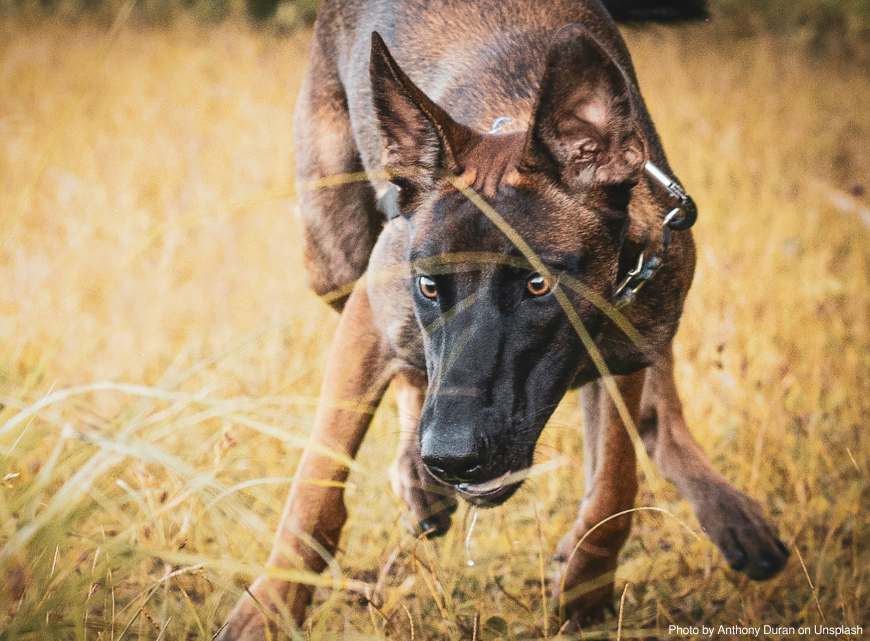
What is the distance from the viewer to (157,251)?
6062 mm

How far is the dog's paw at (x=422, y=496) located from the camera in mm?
3359

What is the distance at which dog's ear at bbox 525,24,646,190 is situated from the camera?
2387mm

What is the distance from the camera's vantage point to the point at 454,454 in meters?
2.30

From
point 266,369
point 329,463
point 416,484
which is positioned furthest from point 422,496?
point 266,369

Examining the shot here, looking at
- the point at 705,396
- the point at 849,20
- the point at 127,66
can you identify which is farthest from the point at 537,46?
the point at 849,20

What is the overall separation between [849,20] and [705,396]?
856cm

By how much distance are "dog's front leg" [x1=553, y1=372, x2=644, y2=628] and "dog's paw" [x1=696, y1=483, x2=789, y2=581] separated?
28 centimetres

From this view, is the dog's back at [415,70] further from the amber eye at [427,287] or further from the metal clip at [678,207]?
the amber eye at [427,287]

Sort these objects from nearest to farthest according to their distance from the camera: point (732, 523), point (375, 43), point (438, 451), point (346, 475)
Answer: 1. point (438, 451)
2. point (375, 43)
3. point (346, 475)
4. point (732, 523)

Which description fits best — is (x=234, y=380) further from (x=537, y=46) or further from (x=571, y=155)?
(x=571, y=155)

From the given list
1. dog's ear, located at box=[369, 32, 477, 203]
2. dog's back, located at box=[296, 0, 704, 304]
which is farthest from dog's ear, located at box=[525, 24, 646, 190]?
dog's back, located at box=[296, 0, 704, 304]

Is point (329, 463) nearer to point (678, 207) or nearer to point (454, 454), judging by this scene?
point (454, 454)

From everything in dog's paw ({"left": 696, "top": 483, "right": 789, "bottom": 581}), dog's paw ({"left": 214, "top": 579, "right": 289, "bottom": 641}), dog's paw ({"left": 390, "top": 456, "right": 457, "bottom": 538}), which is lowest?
dog's paw ({"left": 696, "top": 483, "right": 789, "bottom": 581})

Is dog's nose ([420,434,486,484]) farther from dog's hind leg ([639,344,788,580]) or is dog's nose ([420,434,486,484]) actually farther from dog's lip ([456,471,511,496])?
dog's hind leg ([639,344,788,580])
